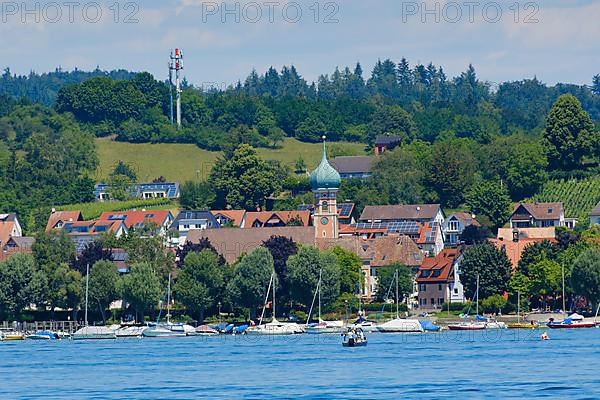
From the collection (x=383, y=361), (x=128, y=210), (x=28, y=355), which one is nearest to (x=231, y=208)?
(x=128, y=210)

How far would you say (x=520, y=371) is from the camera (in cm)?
7925

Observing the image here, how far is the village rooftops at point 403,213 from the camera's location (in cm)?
17950

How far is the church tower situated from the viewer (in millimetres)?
166250

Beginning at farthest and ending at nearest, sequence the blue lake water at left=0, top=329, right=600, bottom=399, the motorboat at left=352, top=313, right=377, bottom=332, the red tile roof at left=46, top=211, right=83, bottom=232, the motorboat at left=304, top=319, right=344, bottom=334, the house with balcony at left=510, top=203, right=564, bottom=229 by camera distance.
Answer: the red tile roof at left=46, top=211, right=83, bottom=232 → the house with balcony at left=510, top=203, right=564, bottom=229 → the motorboat at left=352, top=313, right=377, bottom=332 → the motorboat at left=304, top=319, right=344, bottom=334 → the blue lake water at left=0, top=329, right=600, bottom=399

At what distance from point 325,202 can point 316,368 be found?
8379 cm

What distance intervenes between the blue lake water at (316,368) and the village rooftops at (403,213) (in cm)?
6251

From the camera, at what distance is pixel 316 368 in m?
85.1

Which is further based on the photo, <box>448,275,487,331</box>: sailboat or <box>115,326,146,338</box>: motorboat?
<box>115,326,146,338</box>: motorboat

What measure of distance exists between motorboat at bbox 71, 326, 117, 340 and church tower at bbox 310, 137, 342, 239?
135 feet

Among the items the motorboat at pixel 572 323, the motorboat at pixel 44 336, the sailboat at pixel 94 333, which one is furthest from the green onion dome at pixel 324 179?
the motorboat at pixel 572 323

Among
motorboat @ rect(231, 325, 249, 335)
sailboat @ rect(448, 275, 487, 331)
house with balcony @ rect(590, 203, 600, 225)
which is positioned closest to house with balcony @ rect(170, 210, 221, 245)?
house with balcony @ rect(590, 203, 600, 225)

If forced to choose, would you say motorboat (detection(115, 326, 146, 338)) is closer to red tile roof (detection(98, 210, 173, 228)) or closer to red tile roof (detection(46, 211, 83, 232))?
red tile roof (detection(98, 210, 173, 228))

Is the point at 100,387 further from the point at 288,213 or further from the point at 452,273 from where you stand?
the point at 288,213

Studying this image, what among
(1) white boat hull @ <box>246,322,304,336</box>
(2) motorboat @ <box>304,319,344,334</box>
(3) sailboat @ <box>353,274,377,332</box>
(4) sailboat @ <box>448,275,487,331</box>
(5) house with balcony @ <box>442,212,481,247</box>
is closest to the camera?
(4) sailboat @ <box>448,275,487,331</box>
